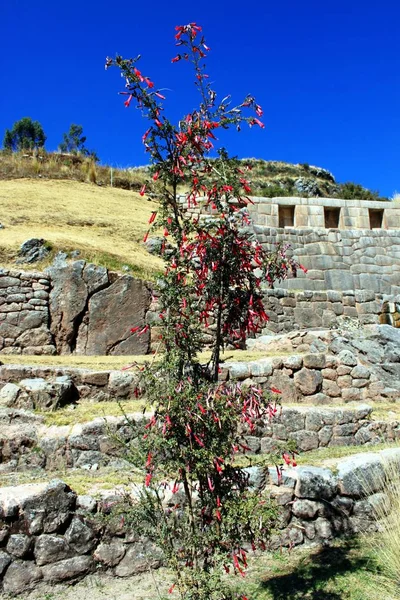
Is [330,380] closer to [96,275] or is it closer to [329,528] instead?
[329,528]

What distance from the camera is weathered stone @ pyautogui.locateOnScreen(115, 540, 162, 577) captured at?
501 cm

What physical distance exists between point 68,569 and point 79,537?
28cm

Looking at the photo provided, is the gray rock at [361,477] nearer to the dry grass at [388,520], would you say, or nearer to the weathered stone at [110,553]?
the dry grass at [388,520]

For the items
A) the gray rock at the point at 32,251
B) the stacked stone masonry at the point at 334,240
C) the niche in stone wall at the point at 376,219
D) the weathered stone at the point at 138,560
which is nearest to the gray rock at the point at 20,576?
the weathered stone at the point at 138,560

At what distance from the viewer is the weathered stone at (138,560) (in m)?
5.01

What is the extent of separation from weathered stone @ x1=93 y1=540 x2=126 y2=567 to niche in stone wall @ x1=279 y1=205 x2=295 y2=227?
13011 mm

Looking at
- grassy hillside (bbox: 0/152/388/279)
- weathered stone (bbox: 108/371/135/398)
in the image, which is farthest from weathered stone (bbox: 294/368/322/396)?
grassy hillside (bbox: 0/152/388/279)

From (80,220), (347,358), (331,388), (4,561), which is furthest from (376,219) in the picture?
(4,561)

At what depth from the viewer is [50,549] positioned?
4.87 m

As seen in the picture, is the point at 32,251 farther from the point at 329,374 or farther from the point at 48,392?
the point at 329,374

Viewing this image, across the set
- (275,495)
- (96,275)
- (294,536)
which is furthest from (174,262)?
(96,275)

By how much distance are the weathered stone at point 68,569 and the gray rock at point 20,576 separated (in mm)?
76

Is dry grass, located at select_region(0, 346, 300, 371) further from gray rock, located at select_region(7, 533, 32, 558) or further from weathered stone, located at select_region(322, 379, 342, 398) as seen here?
gray rock, located at select_region(7, 533, 32, 558)

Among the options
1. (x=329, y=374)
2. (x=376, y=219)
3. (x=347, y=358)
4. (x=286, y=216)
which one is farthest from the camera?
(x=376, y=219)
